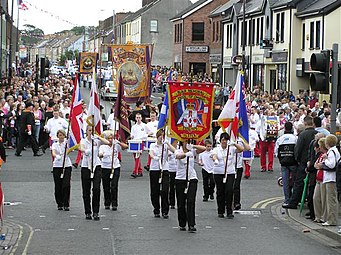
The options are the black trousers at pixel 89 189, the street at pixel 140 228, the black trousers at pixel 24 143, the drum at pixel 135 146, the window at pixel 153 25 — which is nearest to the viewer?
the street at pixel 140 228

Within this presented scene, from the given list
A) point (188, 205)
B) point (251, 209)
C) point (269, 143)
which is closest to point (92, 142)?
point (188, 205)

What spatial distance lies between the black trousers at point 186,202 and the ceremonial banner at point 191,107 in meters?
0.92

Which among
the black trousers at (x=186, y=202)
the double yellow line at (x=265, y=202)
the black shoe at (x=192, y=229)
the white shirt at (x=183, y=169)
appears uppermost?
the white shirt at (x=183, y=169)

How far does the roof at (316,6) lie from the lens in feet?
148

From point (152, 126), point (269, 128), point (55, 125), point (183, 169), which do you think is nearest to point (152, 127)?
point (152, 126)

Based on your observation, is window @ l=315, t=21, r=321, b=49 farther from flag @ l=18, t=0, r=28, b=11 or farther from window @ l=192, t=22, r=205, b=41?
window @ l=192, t=22, r=205, b=41

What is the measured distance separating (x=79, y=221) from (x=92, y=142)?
1.55 metres

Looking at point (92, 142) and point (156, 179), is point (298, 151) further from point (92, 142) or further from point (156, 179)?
point (92, 142)

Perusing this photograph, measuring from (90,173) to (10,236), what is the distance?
264 centimetres

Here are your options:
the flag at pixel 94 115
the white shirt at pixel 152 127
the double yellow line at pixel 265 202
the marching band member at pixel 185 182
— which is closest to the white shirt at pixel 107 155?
the flag at pixel 94 115

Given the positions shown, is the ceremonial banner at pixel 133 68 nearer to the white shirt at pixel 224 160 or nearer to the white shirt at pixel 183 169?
the white shirt at pixel 224 160

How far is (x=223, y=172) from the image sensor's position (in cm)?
1675

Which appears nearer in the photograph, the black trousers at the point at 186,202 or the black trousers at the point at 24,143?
the black trousers at the point at 186,202

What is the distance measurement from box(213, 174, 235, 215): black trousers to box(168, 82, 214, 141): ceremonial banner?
1.41 metres
